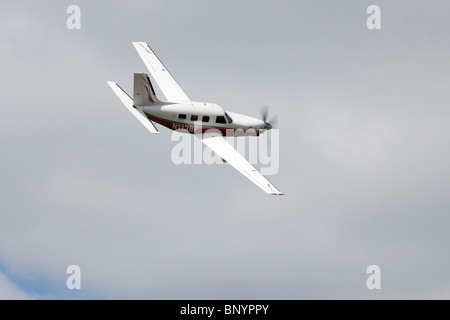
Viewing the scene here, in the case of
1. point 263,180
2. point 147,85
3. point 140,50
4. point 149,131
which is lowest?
point 263,180

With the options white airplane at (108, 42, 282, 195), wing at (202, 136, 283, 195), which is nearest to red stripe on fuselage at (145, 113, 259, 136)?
white airplane at (108, 42, 282, 195)

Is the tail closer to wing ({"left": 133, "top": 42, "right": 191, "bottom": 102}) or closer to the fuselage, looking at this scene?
the fuselage

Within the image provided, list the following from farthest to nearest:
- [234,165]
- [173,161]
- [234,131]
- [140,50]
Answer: [140,50] → [234,131] → [234,165] → [173,161]

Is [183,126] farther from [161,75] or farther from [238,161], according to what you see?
[161,75]

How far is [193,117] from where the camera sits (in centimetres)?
7125

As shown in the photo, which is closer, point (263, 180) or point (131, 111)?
point (263, 180)

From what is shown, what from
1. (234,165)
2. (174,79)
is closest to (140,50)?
(174,79)

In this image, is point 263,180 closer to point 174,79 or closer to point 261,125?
point 261,125

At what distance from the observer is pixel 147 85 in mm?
69938

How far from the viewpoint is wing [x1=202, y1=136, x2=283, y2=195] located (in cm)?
6438

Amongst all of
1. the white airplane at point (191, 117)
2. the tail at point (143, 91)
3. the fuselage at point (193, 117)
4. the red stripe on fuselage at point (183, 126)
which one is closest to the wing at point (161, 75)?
the white airplane at point (191, 117)

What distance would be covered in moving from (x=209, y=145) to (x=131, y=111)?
7.29m

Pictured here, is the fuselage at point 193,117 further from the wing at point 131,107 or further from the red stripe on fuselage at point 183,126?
the wing at point 131,107

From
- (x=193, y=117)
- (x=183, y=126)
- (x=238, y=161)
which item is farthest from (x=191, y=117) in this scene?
(x=238, y=161)
